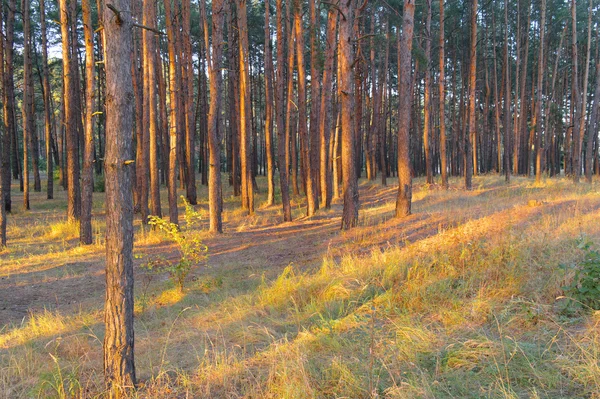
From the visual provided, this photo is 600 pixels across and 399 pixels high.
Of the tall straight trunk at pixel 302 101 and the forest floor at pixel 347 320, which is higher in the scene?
the tall straight trunk at pixel 302 101

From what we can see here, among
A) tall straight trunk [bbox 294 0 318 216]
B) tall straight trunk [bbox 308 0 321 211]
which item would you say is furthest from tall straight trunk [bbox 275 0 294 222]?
tall straight trunk [bbox 308 0 321 211]

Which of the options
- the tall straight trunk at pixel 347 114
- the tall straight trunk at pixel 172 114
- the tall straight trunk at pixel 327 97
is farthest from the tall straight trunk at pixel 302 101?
the tall straight trunk at pixel 172 114

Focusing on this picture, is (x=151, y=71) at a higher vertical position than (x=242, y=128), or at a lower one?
higher

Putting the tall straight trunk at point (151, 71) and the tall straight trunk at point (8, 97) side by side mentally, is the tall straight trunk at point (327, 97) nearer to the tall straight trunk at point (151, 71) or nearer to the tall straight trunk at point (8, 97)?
the tall straight trunk at point (151, 71)

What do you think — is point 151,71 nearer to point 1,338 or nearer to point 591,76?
point 1,338

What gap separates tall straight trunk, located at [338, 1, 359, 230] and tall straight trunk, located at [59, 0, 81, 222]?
753cm

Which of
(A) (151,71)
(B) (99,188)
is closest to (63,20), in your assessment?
(A) (151,71)

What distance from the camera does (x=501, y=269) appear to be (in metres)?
5.80

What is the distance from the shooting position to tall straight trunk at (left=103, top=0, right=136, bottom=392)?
149 inches

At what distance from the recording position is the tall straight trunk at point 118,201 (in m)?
3.79

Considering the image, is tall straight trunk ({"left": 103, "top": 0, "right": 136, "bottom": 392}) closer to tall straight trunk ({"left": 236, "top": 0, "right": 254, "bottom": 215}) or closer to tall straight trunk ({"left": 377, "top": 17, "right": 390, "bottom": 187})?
tall straight trunk ({"left": 236, "top": 0, "right": 254, "bottom": 215})

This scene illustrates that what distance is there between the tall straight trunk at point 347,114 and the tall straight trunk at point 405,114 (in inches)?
62.7

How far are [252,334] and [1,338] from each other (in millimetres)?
3413

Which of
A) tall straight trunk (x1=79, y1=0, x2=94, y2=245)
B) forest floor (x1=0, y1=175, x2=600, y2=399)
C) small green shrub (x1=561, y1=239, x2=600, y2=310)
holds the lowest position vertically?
forest floor (x1=0, y1=175, x2=600, y2=399)
